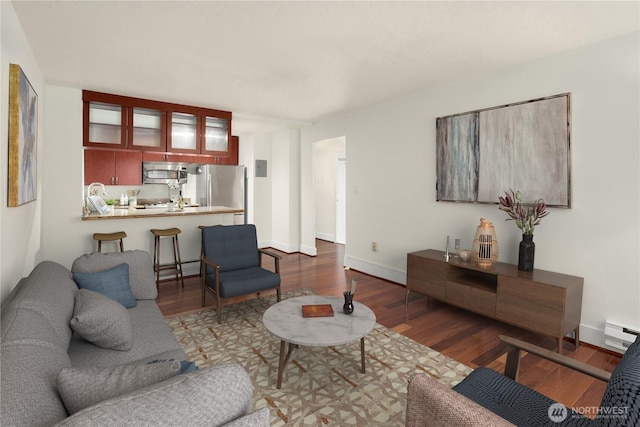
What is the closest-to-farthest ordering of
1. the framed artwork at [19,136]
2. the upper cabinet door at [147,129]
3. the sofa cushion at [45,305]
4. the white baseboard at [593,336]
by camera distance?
the sofa cushion at [45,305] < the framed artwork at [19,136] < the white baseboard at [593,336] < the upper cabinet door at [147,129]

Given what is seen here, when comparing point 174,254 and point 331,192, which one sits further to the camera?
point 331,192

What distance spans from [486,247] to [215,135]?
157 inches

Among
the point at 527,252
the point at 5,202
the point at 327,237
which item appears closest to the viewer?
the point at 5,202

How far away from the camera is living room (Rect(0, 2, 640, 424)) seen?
263 cm

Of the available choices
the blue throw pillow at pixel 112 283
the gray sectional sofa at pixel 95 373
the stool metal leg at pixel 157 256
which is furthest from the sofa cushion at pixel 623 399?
the stool metal leg at pixel 157 256

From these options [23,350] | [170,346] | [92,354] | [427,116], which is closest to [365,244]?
[427,116]

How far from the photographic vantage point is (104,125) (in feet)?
14.0

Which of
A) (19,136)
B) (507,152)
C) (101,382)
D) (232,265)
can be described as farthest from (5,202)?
(507,152)

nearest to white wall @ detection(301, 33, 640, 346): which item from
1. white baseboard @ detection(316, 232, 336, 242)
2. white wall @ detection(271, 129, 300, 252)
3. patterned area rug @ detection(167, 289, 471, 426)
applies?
patterned area rug @ detection(167, 289, 471, 426)

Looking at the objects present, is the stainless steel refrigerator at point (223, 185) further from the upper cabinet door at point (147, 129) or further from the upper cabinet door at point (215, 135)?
the upper cabinet door at point (147, 129)

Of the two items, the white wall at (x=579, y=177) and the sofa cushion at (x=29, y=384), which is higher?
the white wall at (x=579, y=177)

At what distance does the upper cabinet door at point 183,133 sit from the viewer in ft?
15.4

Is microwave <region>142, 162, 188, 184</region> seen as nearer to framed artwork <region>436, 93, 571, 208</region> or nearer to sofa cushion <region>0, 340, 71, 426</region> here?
framed artwork <region>436, 93, 571, 208</region>

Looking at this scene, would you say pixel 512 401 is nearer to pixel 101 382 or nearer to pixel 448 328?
pixel 101 382
